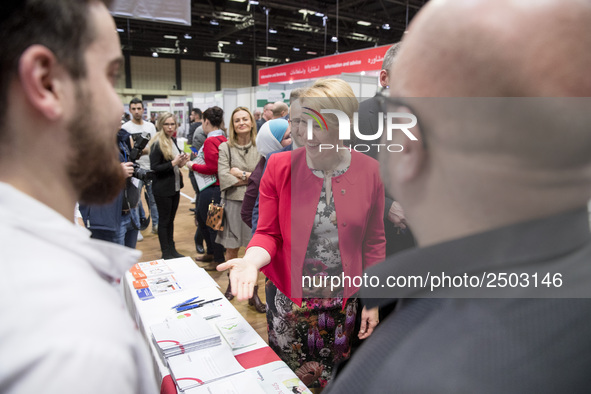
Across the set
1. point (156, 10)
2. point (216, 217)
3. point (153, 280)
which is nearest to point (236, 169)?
point (216, 217)

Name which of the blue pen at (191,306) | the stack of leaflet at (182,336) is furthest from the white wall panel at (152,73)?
the stack of leaflet at (182,336)

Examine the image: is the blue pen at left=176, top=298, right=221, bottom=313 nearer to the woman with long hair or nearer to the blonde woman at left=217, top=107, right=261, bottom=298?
the blonde woman at left=217, top=107, right=261, bottom=298

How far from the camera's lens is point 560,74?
0.36 m

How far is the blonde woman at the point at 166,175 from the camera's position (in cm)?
367

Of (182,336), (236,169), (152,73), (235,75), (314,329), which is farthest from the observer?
(235,75)

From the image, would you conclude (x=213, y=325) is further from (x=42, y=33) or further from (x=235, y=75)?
(x=235, y=75)

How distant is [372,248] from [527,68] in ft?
3.90

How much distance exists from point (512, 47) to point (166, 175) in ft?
11.9

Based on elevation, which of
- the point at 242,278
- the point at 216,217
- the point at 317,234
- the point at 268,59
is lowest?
the point at 216,217

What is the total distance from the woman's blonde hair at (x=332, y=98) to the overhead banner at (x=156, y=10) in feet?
11.1

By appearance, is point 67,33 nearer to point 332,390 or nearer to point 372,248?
point 332,390

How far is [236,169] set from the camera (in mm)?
3186

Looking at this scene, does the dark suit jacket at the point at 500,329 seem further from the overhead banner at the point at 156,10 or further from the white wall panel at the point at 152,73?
the white wall panel at the point at 152,73

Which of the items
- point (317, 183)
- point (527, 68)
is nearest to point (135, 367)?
point (527, 68)
